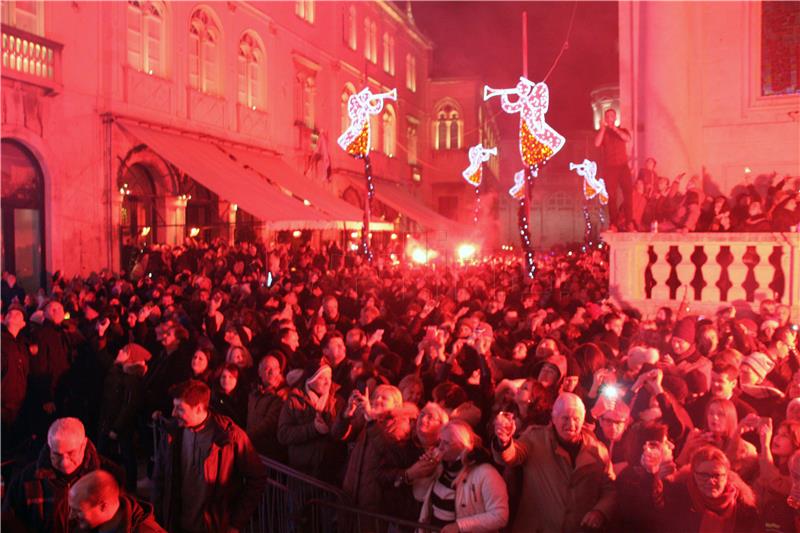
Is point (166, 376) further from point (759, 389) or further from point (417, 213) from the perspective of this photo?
point (417, 213)

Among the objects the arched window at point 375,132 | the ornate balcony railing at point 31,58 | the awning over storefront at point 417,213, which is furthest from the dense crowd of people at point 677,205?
the arched window at point 375,132

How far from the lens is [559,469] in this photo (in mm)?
4605

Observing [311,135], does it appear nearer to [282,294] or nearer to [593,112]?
[282,294]

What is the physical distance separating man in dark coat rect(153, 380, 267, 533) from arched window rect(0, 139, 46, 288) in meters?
13.8

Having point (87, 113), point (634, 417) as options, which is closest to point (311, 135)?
point (87, 113)

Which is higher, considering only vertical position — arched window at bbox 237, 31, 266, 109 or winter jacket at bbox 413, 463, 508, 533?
arched window at bbox 237, 31, 266, 109

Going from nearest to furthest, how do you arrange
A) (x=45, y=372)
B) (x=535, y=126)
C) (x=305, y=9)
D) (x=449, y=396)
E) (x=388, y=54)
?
1. (x=449, y=396)
2. (x=45, y=372)
3. (x=535, y=126)
4. (x=305, y=9)
5. (x=388, y=54)

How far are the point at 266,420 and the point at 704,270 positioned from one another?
697 cm

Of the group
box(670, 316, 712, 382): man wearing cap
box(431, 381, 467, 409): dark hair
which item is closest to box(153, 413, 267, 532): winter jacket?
box(431, 381, 467, 409): dark hair

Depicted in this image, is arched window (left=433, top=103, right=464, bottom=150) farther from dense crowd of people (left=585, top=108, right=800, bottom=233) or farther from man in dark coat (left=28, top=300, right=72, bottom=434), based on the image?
man in dark coat (left=28, top=300, right=72, bottom=434)

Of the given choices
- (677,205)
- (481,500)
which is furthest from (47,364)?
(677,205)

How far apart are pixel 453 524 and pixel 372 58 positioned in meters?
35.3

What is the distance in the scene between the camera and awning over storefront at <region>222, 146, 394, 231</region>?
22.1m

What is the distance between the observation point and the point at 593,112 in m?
65.8
